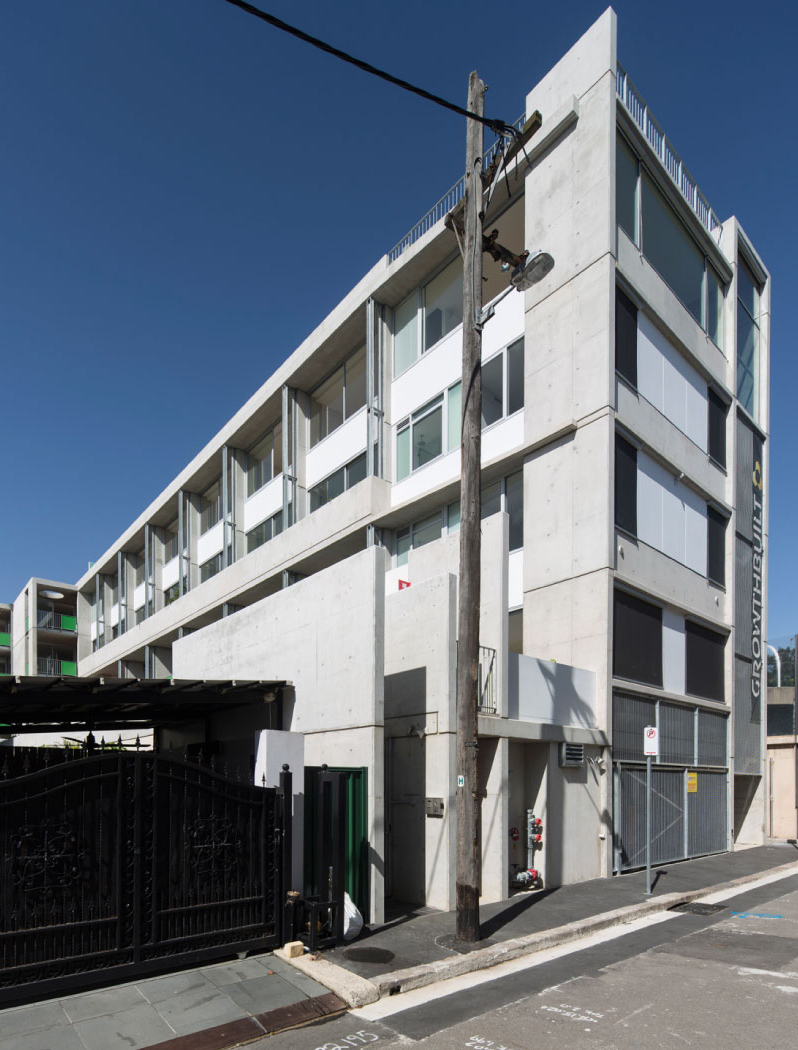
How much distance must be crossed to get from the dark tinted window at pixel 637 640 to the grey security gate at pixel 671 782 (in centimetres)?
58

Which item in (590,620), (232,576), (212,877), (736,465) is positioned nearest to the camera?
(212,877)

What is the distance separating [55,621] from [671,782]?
1968 inches

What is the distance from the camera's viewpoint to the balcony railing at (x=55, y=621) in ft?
183

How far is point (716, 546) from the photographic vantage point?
2195cm

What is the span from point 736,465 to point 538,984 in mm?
18200

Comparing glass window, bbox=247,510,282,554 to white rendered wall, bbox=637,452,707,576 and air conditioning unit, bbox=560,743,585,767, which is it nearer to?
white rendered wall, bbox=637,452,707,576

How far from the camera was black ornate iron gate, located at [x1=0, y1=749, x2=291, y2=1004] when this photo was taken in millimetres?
7344

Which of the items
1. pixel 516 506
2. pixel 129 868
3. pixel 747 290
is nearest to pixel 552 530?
pixel 516 506

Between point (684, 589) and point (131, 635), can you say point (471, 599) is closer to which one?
point (684, 589)

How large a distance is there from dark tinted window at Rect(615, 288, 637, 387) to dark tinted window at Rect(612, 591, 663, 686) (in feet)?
16.3

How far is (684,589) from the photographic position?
19.8 m

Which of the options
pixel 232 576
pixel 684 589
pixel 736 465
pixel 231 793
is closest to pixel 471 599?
pixel 231 793

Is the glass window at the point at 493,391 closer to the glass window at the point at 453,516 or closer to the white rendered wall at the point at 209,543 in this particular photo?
the glass window at the point at 453,516

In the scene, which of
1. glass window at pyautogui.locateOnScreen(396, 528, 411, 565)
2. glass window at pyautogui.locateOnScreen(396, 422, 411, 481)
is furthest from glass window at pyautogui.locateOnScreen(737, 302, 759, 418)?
glass window at pyautogui.locateOnScreen(396, 528, 411, 565)
